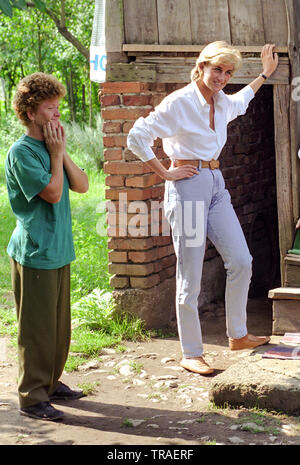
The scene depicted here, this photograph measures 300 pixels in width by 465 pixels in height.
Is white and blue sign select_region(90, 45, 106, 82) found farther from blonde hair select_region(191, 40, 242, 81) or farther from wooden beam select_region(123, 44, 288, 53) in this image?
blonde hair select_region(191, 40, 242, 81)

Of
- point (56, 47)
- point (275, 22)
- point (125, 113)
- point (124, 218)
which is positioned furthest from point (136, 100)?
point (56, 47)

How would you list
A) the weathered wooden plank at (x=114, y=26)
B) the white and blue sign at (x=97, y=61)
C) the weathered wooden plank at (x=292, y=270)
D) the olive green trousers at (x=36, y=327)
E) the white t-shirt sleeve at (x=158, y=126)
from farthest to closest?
the white and blue sign at (x=97, y=61)
the weathered wooden plank at (x=114, y=26)
the weathered wooden plank at (x=292, y=270)
the white t-shirt sleeve at (x=158, y=126)
the olive green trousers at (x=36, y=327)

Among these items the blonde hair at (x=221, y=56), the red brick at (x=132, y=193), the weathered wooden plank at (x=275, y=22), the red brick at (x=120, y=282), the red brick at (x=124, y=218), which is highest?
the weathered wooden plank at (x=275, y=22)

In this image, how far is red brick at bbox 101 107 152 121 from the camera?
5.91 m

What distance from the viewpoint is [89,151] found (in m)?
14.6

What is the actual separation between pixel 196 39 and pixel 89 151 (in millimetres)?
8991

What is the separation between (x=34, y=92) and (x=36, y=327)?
1355mm

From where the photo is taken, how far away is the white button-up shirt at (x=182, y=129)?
15.8ft

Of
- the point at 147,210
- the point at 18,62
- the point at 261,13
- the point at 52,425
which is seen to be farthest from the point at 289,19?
the point at 18,62

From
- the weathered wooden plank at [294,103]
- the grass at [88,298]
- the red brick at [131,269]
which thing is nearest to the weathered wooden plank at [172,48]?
the weathered wooden plank at [294,103]

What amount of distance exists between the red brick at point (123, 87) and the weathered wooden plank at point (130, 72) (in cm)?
3

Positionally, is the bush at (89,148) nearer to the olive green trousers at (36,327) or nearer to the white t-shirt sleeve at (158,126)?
the white t-shirt sleeve at (158,126)

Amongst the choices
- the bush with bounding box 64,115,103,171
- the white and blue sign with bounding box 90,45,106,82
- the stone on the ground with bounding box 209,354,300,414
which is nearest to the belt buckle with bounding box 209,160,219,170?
the stone on the ground with bounding box 209,354,300,414
